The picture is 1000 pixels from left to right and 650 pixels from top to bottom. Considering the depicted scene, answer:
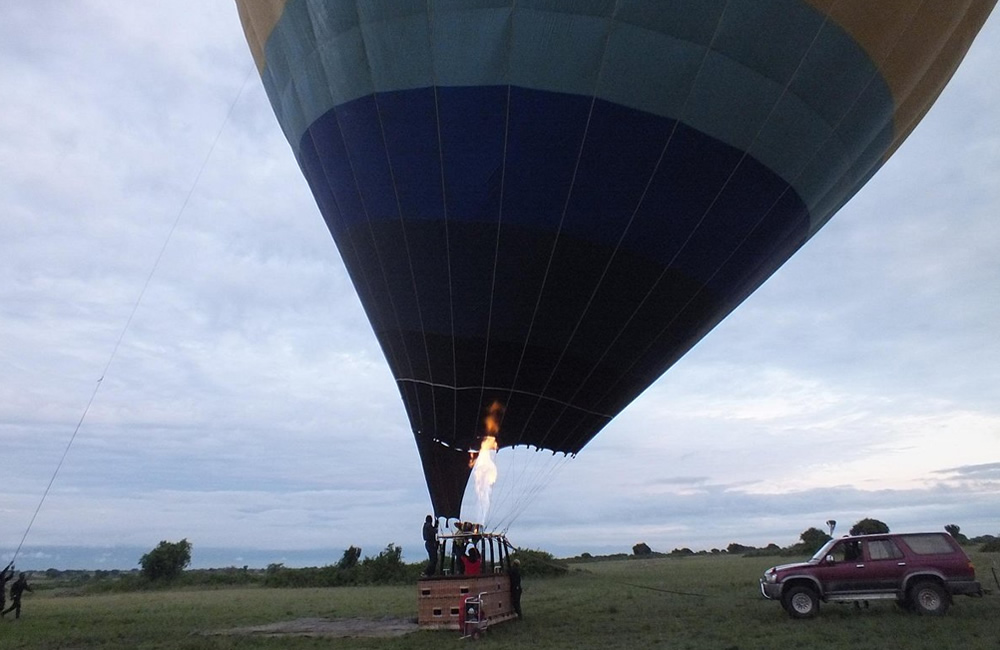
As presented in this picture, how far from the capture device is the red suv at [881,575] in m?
10.7

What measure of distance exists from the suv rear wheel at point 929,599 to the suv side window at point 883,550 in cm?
48

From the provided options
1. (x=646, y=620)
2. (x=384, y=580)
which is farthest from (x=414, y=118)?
(x=384, y=580)

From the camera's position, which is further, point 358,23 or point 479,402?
point 479,402

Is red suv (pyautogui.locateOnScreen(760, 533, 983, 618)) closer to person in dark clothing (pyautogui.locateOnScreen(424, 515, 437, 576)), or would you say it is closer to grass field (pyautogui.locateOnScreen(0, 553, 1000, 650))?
grass field (pyautogui.locateOnScreen(0, 553, 1000, 650))

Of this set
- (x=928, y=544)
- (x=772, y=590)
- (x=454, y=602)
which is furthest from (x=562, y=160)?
(x=928, y=544)

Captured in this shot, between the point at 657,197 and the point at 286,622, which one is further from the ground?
the point at 657,197

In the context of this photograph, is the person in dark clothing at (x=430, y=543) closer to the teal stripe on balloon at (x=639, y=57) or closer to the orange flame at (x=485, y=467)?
the orange flame at (x=485, y=467)

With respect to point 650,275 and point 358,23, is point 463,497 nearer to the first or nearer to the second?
point 650,275

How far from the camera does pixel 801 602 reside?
37.0 feet

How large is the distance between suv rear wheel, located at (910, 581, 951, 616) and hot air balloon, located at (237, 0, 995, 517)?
Answer: 16.3ft

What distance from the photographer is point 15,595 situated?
1652cm

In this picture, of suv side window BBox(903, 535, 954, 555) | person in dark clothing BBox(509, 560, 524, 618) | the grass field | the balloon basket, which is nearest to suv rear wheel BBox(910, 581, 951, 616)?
the grass field

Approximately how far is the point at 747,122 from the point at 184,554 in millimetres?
40522

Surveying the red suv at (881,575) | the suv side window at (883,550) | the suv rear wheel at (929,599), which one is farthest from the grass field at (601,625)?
the suv side window at (883,550)
